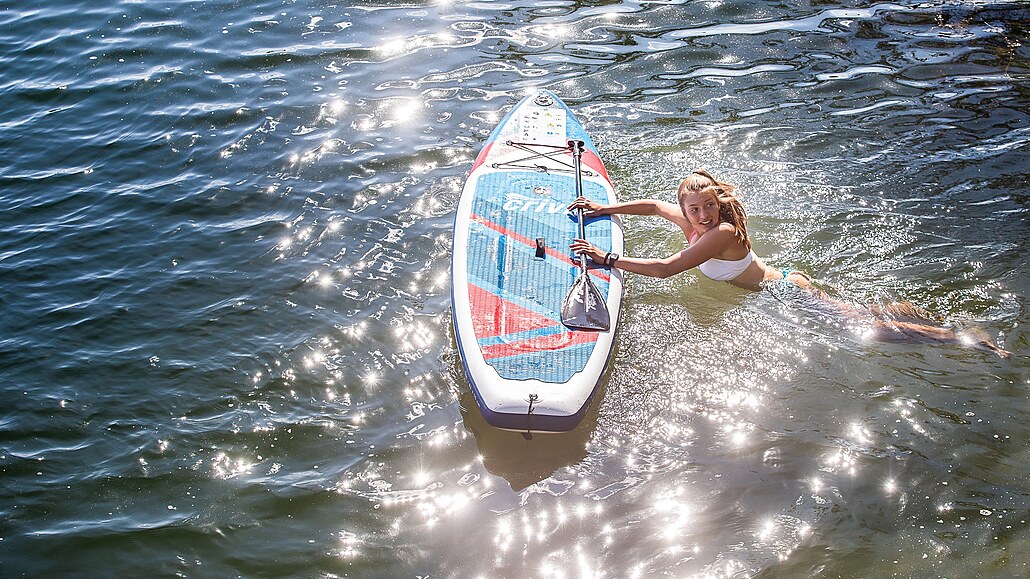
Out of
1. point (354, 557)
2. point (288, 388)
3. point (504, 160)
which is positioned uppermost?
point (504, 160)

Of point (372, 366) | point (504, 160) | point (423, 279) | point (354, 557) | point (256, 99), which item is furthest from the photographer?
point (256, 99)

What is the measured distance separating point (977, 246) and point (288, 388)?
6242 mm

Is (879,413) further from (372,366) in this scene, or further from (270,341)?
(270,341)

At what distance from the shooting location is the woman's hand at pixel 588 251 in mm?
6688

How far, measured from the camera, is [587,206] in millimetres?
7488

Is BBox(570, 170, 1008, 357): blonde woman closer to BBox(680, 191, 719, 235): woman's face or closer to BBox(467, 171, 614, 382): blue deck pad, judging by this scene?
BBox(680, 191, 719, 235): woman's face

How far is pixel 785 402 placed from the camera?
242 inches

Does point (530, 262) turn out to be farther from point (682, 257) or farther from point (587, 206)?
point (682, 257)

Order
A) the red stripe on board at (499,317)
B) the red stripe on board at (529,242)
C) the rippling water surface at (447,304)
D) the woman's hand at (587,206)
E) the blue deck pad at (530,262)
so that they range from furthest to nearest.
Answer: the woman's hand at (587,206)
the red stripe on board at (529,242)
the red stripe on board at (499,317)
the blue deck pad at (530,262)
the rippling water surface at (447,304)

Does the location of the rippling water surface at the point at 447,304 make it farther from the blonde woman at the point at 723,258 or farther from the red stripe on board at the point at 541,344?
the red stripe on board at the point at 541,344

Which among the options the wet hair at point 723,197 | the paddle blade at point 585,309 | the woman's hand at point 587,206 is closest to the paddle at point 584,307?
the paddle blade at point 585,309

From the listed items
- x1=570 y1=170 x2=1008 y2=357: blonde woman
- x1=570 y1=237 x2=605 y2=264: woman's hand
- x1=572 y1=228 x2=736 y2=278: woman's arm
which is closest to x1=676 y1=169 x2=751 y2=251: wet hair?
x1=570 y1=170 x2=1008 y2=357: blonde woman

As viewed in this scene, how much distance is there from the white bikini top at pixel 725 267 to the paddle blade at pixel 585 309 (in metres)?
1.19

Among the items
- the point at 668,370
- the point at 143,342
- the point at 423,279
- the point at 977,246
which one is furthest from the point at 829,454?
the point at 143,342
